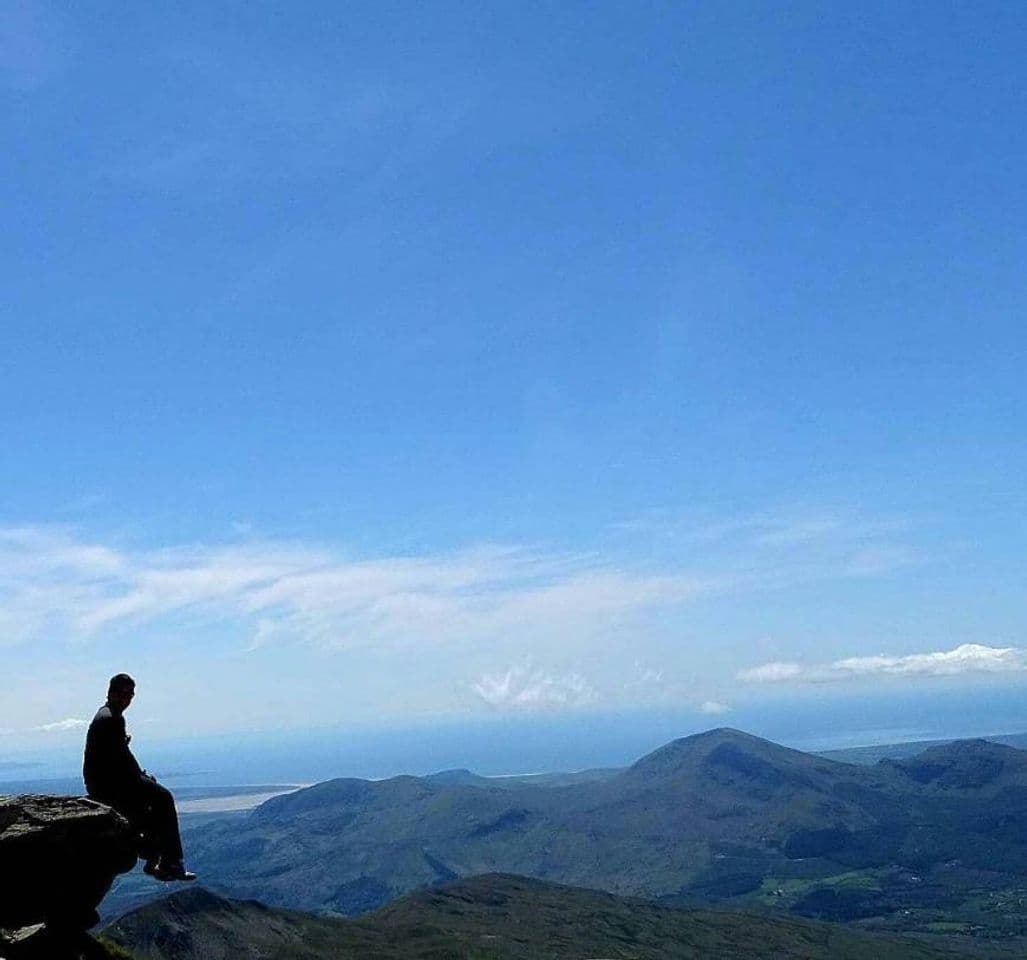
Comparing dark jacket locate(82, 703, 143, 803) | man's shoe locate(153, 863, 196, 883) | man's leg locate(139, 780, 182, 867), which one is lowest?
man's shoe locate(153, 863, 196, 883)

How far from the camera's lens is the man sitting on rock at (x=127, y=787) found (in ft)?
83.3

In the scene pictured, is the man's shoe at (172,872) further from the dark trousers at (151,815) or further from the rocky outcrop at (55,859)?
the rocky outcrop at (55,859)

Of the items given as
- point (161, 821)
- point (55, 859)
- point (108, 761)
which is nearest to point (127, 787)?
point (108, 761)

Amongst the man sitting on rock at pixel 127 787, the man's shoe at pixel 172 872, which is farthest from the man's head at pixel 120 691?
the man's shoe at pixel 172 872

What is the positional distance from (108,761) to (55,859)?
275 cm

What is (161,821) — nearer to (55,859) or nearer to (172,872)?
(172,872)

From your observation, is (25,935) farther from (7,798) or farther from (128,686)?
(128,686)

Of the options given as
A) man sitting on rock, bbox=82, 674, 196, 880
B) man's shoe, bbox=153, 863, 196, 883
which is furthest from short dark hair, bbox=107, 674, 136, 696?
man's shoe, bbox=153, 863, 196, 883

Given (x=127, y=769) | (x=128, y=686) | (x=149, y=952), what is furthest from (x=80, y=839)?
(x=149, y=952)

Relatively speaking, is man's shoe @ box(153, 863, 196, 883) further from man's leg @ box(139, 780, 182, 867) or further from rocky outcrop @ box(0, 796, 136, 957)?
rocky outcrop @ box(0, 796, 136, 957)

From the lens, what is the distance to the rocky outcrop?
23.9m

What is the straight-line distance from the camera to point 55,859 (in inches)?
960

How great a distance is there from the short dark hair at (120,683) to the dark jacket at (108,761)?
1.52ft

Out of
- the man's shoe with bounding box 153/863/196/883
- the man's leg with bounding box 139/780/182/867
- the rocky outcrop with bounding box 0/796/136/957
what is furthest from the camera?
the man's leg with bounding box 139/780/182/867
